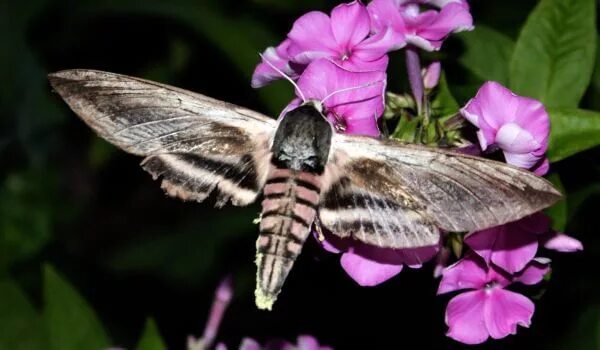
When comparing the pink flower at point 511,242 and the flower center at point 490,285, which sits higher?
the pink flower at point 511,242

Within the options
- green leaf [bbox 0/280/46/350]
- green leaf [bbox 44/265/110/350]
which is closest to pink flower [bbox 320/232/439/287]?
green leaf [bbox 44/265/110/350]

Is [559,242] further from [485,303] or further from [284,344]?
[284,344]

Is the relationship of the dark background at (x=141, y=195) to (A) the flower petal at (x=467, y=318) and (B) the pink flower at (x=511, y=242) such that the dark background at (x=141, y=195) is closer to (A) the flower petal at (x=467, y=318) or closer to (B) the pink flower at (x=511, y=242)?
(A) the flower petal at (x=467, y=318)

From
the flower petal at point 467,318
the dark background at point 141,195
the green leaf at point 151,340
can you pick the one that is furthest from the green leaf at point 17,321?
the flower petal at point 467,318

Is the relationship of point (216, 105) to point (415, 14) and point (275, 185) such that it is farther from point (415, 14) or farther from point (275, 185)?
point (415, 14)

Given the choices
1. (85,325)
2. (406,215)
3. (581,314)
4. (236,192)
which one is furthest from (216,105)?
(581,314)
